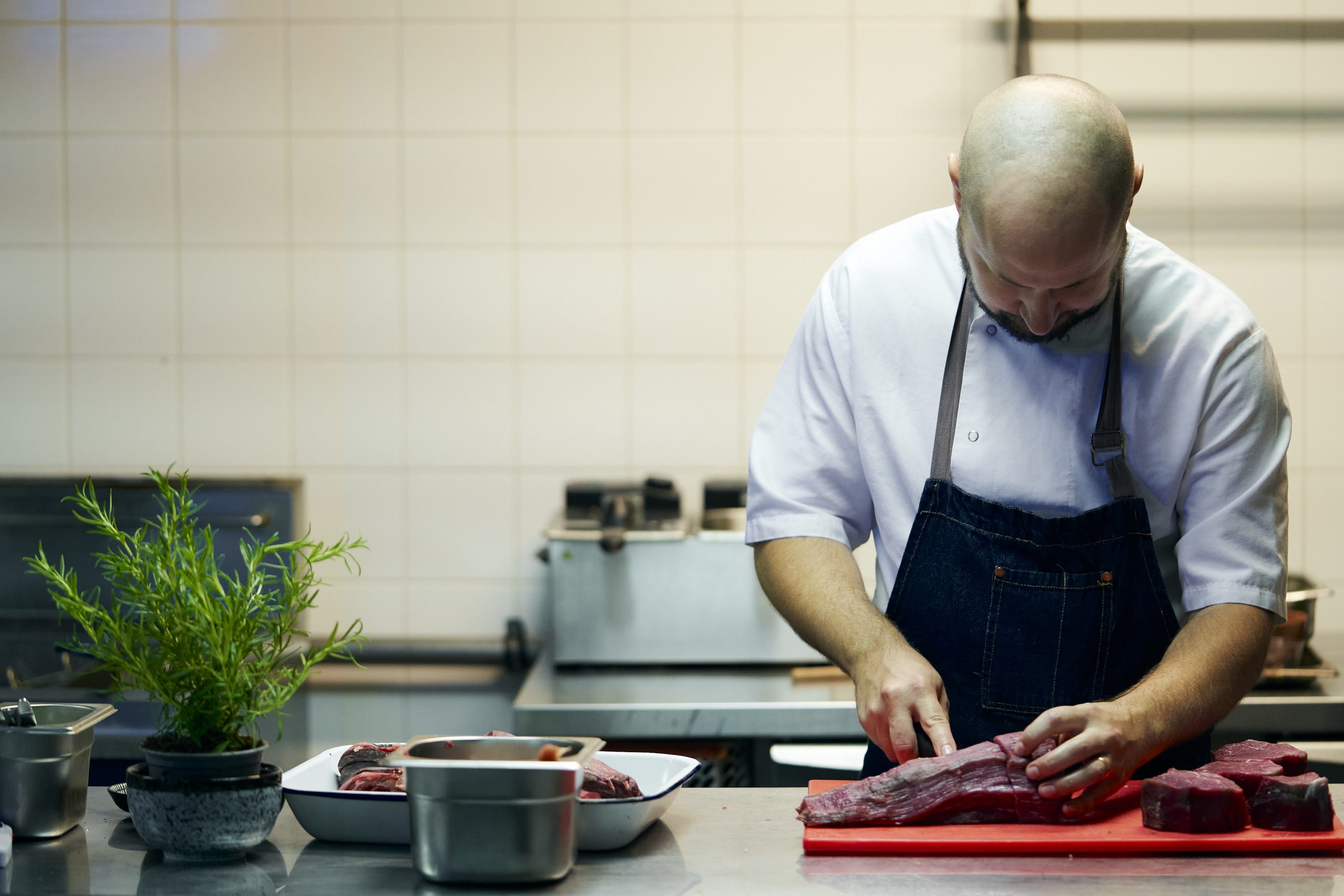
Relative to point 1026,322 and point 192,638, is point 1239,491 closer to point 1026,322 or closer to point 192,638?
point 1026,322

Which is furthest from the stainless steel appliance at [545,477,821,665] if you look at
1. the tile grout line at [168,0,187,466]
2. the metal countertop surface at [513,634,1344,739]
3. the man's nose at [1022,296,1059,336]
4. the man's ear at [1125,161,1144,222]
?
the man's ear at [1125,161,1144,222]

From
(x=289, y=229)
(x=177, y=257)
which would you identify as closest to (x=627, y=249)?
(x=289, y=229)

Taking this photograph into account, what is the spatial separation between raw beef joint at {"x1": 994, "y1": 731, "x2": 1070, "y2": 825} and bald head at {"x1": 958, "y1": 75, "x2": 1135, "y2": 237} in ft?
1.63

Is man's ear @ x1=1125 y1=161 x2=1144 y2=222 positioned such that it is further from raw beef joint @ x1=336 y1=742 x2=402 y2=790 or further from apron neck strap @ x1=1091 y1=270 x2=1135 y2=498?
raw beef joint @ x1=336 y1=742 x2=402 y2=790

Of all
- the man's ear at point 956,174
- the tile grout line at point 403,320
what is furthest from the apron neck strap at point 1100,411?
the tile grout line at point 403,320

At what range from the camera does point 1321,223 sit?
8.64ft

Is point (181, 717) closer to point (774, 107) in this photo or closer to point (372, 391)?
point (372, 391)

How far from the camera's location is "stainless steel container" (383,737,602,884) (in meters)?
0.94

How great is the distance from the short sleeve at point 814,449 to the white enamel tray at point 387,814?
0.46 m

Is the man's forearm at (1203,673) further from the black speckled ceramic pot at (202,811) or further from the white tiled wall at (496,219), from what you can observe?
the white tiled wall at (496,219)

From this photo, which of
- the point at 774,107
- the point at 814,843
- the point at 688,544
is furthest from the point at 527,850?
the point at 774,107

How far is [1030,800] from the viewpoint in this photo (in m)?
1.12

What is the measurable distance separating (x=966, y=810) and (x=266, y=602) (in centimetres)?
64

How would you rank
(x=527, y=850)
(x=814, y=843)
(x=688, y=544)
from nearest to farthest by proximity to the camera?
(x=527, y=850) → (x=814, y=843) → (x=688, y=544)
